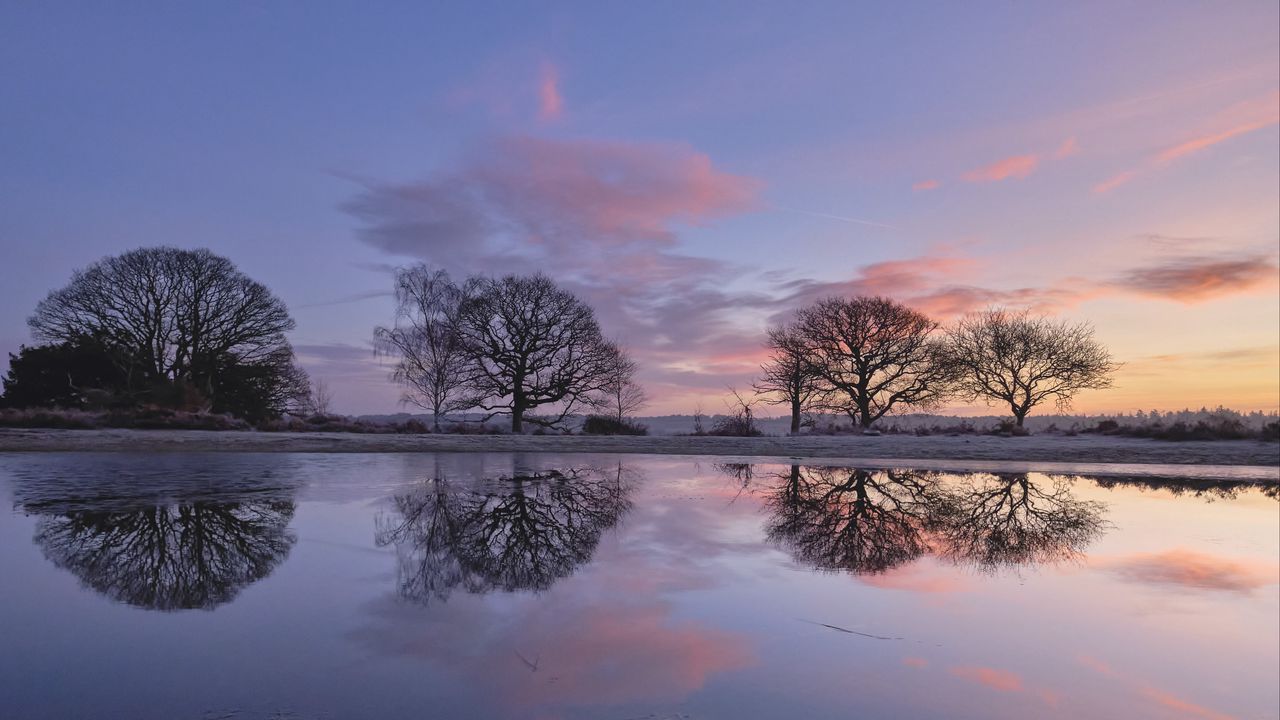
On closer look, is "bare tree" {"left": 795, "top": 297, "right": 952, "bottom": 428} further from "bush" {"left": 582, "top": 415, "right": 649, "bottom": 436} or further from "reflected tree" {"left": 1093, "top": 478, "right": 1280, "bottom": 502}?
"reflected tree" {"left": 1093, "top": 478, "right": 1280, "bottom": 502}

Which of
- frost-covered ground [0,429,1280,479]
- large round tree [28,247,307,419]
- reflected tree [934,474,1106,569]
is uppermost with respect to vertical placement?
large round tree [28,247,307,419]

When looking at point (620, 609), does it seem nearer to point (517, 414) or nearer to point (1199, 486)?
point (1199, 486)

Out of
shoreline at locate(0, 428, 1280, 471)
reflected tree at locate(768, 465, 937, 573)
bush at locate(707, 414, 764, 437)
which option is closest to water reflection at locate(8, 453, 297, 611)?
reflected tree at locate(768, 465, 937, 573)

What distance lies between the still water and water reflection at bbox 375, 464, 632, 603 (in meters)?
0.06

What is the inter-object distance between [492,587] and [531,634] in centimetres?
154

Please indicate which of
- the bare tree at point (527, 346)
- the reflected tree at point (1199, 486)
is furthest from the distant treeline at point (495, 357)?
the reflected tree at point (1199, 486)

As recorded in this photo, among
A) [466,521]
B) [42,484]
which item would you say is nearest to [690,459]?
[466,521]

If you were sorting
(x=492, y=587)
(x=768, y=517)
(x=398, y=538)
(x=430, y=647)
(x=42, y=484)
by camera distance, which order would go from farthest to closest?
(x=42, y=484) → (x=768, y=517) → (x=398, y=538) → (x=492, y=587) → (x=430, y=647)

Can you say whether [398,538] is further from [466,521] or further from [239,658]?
[239,658]

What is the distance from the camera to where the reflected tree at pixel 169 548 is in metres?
6.44

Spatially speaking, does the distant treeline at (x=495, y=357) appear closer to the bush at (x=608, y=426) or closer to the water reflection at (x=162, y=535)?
the bush at (x=608, y=426)

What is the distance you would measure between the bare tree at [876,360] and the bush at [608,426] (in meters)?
13.3

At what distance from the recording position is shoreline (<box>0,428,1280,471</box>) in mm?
25234

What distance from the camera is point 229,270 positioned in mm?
47000
